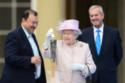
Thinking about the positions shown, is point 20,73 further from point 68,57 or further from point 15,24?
point 15,24

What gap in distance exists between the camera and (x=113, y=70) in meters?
8.36

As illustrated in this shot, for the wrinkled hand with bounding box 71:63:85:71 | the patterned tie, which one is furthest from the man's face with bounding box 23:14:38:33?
the patterned tie

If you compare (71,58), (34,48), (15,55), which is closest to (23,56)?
(15,55)

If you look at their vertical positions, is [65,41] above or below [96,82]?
above

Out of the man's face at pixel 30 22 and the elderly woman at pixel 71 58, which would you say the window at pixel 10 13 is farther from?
the elderly woman at pixel 71 58

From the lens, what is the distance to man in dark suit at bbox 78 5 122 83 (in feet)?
27.0

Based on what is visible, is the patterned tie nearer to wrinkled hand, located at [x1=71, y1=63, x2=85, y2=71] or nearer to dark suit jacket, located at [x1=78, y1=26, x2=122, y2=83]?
dark suit jacket, located at [x1=78, y1=26, x2=122, y2=83]

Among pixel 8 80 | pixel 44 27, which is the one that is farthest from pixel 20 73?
pixel 44 27

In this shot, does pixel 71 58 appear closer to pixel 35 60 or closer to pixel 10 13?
pixel 35 60

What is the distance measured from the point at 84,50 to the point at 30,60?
0.64 m

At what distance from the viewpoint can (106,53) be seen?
8.27 meters

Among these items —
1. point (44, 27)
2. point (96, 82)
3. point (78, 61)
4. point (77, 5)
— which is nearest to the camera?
point (78, 61)

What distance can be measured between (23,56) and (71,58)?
0.58 meters

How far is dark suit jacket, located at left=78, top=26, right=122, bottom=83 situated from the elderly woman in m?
0.92
